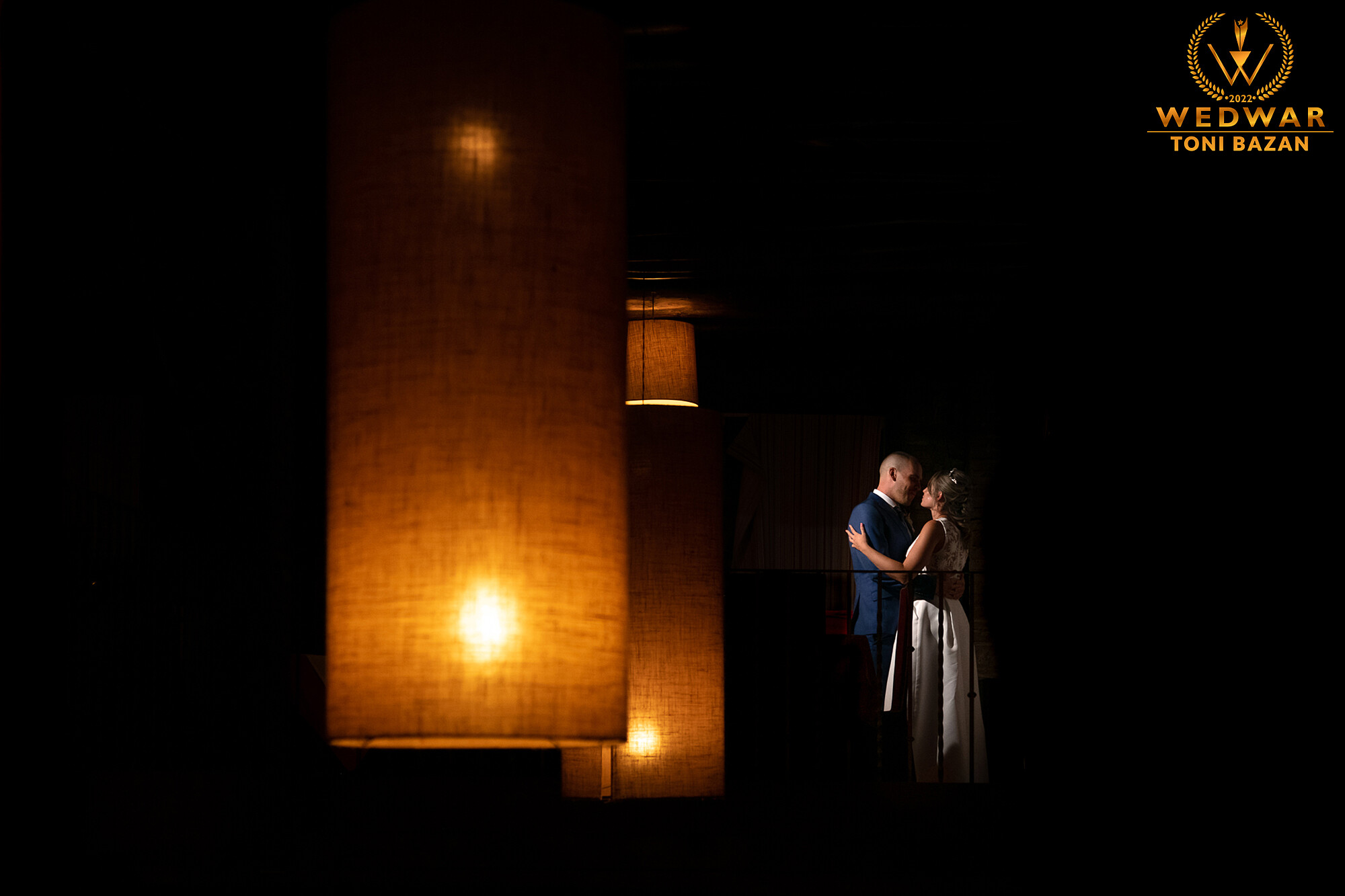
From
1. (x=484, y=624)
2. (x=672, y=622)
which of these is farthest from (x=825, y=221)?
(x=484, y=624)

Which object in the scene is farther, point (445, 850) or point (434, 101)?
point (445, 850)

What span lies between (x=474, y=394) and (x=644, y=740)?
3034 mm

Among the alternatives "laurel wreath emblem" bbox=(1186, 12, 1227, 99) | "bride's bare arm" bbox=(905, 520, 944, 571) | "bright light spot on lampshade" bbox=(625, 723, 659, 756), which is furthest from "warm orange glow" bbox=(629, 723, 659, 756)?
"laurel wreath emblem" bbox=(1186, 12, 1227, 99)

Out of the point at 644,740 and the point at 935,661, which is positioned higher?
the point at 935,661

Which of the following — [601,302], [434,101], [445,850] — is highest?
[434,101]

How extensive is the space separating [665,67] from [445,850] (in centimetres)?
231

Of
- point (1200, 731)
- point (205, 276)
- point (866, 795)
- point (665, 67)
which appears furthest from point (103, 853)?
point (1200, 731)

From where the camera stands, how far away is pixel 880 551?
616cm

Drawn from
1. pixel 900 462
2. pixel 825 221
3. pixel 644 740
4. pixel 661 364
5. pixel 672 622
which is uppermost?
pixel 825 221

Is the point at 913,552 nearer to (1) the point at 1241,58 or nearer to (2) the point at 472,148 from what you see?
(1) the point at 1241,58

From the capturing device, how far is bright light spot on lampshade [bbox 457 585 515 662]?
6.15ft

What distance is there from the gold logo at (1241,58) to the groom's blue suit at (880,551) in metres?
2.74

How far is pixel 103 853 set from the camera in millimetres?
3764

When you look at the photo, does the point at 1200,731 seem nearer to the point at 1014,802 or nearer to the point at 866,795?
the point at 1014,802
